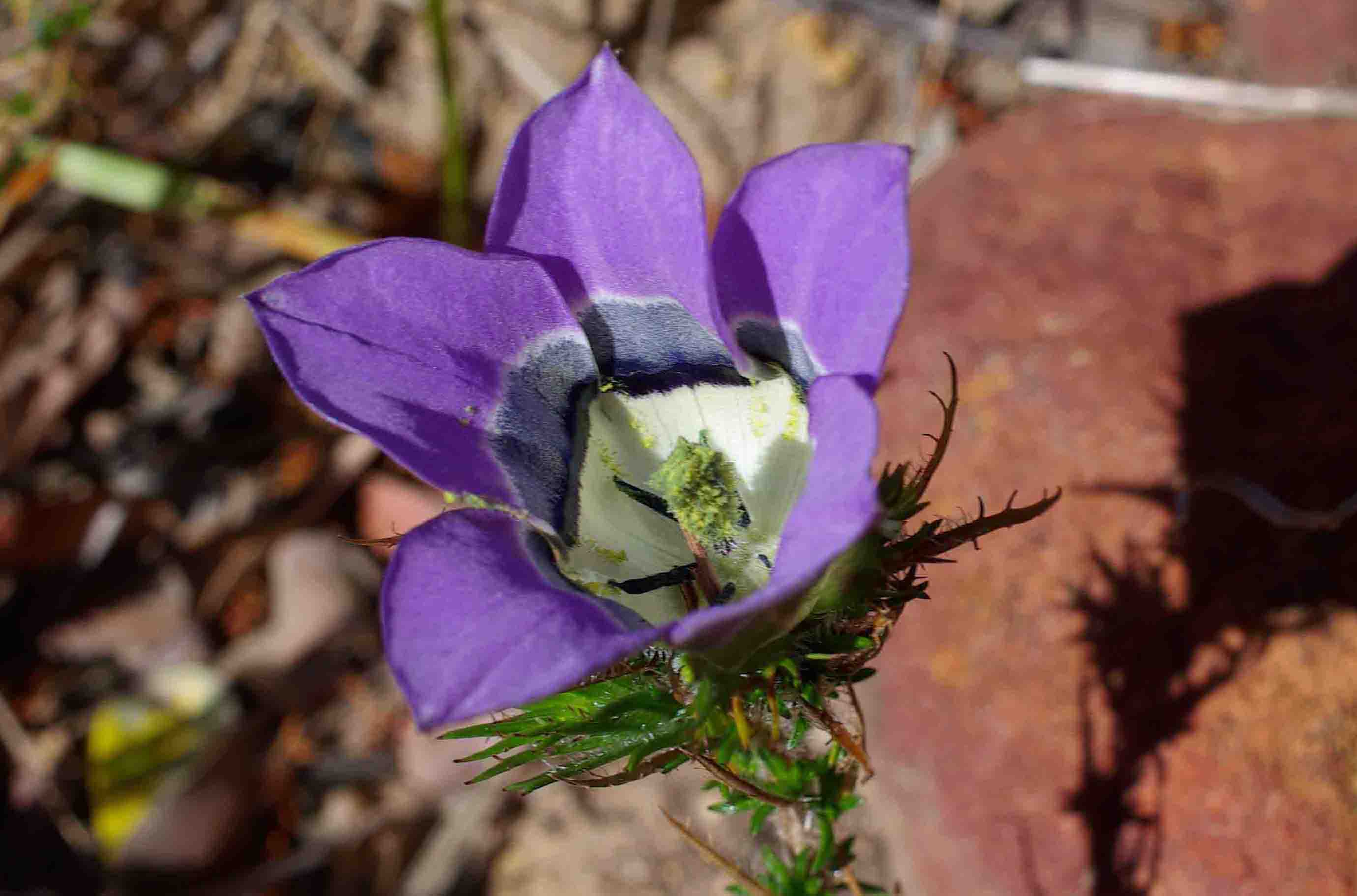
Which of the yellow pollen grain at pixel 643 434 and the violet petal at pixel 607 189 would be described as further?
the yellow pollen grain at pixel 643 434

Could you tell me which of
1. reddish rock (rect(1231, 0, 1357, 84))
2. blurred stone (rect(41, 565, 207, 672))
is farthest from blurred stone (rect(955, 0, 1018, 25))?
blurred stone (rect(41, 565, 207, 672))

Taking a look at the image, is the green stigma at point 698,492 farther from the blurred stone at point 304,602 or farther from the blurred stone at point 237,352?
the blurred stone at point 237,352

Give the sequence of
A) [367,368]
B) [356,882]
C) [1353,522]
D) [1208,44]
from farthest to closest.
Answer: [1208,44] < [356,882] < [1353,522] < [367,368]

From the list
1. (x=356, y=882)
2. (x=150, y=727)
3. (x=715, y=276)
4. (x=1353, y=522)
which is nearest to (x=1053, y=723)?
(x=1353, y=522)

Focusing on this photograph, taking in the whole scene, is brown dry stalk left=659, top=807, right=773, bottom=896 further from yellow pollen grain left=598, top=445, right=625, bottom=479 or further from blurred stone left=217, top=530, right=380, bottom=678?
blurred stone left=217, top=530, right=380, bottom=678

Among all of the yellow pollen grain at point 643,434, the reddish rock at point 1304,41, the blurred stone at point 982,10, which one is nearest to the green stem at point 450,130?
the blurred stone at point 982,10

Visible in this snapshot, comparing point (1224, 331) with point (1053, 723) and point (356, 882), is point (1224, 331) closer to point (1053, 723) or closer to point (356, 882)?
point (1053, 723)
